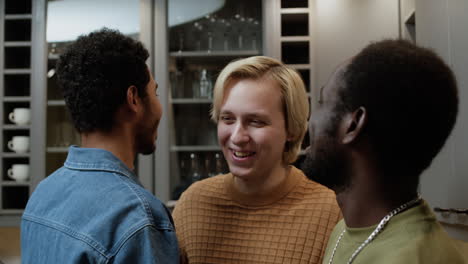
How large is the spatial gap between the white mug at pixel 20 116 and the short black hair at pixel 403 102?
221 cm

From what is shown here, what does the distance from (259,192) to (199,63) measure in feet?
4.96

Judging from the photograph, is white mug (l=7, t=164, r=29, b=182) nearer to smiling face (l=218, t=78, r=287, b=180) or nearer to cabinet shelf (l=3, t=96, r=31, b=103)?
cabinet shelf (l=3, t=96, r=31, b=103)

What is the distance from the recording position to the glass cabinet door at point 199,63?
2.44m

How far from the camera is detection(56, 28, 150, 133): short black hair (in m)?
0.80

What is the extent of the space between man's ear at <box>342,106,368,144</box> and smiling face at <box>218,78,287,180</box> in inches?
19.6

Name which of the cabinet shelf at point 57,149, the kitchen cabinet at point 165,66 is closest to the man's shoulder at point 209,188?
the kitchen cabinet at point 165,66

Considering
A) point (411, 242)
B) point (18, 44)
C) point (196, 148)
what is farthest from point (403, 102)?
point (18, 44)

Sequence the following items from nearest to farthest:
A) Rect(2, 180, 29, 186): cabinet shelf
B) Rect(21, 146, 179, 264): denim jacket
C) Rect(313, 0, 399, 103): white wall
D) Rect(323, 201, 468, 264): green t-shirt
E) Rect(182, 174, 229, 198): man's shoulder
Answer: Rect(323, 201, 468, 264): green t-shirt → Rect(21, 146, 179, 264): denim jacket → Rect(182, 174, 229, 198): man's shoulder → Rect(313, 0, 399, 103): white wall → Rect(2, 180, 29, 186): cabinet shelf

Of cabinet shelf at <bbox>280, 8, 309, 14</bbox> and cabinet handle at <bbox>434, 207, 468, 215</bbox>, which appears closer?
cabinet handle at <bbox>434, 207, 468, 215</bbox>

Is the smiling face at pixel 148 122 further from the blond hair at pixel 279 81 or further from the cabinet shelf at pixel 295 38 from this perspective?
the cabinet shelf at pixel 295 38

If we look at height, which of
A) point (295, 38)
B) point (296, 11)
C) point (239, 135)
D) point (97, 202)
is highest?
point (296, 11)

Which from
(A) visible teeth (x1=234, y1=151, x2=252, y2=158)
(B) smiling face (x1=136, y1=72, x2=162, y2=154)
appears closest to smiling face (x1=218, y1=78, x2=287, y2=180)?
(A) visible teeth (x1=234, y1=151, x2=252, y2=158)

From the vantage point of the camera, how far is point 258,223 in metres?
1.11

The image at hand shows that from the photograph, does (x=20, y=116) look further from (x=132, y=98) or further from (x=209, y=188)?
(x=132, y=98)
